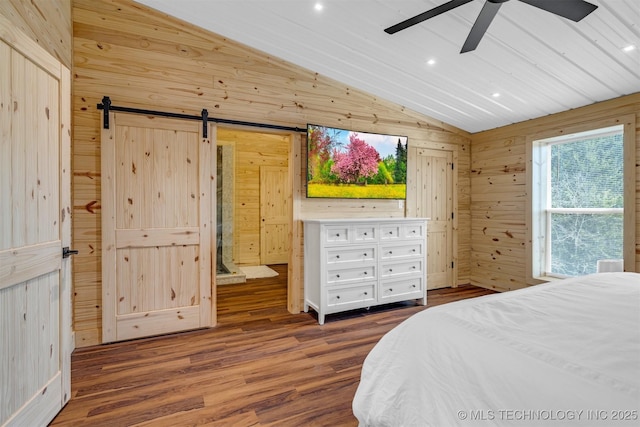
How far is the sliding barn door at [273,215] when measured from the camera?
631 centimetres

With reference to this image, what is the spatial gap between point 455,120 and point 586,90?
1450mm

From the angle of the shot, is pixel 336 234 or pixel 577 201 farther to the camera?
pixel 577 201

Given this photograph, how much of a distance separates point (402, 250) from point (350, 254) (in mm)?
711

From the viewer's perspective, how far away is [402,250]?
356 cm

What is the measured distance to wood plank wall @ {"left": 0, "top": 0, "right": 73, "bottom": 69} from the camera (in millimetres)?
1713

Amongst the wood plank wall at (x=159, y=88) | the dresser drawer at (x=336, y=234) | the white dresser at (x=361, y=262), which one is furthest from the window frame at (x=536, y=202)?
the dresser drawer at (x=336, y=234)

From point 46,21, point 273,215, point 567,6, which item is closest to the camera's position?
point 567,6

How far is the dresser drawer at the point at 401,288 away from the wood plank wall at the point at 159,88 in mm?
945

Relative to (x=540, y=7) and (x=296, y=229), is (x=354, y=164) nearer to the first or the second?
(x=296, y=229)

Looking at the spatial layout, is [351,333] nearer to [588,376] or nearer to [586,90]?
[588,376]

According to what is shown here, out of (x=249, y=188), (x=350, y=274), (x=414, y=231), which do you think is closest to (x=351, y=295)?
(x=350, y=274)

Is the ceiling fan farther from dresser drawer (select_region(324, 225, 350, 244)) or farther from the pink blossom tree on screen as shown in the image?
dresser drawer (select_region(324, 225, 350, 244))

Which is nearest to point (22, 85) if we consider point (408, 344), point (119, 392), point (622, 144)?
point (119, 392)

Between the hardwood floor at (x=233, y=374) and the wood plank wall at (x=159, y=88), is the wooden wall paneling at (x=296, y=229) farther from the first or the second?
the hardwood floor at (x=233, y=374)
